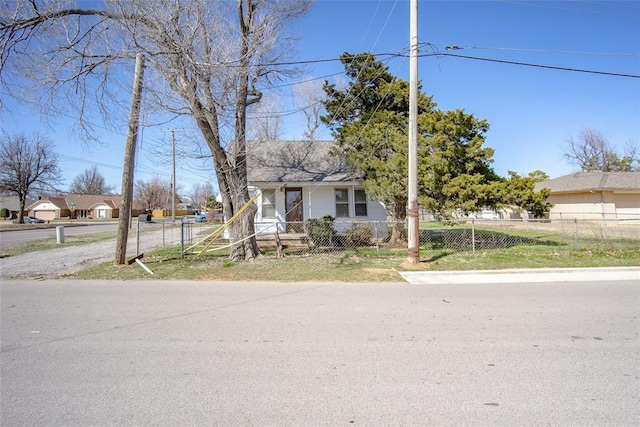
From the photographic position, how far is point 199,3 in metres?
9.62

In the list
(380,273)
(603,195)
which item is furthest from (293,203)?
(603,195)

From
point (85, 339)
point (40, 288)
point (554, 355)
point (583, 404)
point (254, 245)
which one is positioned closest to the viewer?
point (583, 404)

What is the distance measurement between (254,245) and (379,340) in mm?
7539

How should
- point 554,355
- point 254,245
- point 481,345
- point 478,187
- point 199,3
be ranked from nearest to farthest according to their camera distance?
point 554,355, point 481,345, point 199,3, point 478,187, point 254,245

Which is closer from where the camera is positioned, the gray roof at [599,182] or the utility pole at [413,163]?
the utility pole at [413,163]

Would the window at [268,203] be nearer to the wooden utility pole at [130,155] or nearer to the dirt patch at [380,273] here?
the wooden utility pole at [130,155]

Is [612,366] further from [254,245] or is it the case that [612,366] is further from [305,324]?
[254,245]

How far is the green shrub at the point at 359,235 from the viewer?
46.6 feet

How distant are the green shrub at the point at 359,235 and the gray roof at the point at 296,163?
91.3 inches

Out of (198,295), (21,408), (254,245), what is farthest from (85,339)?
(254,245)

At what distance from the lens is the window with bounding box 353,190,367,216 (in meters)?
16.4

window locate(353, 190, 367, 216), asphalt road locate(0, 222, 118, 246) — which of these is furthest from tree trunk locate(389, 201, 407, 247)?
asphalt road locate(0, 222, 118, 246)

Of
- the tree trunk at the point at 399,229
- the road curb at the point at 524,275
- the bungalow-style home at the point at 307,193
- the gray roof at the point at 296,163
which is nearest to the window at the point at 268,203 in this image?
the bungalow-style home at the point at 307,193

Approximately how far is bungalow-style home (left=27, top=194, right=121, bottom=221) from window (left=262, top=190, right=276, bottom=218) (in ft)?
236
